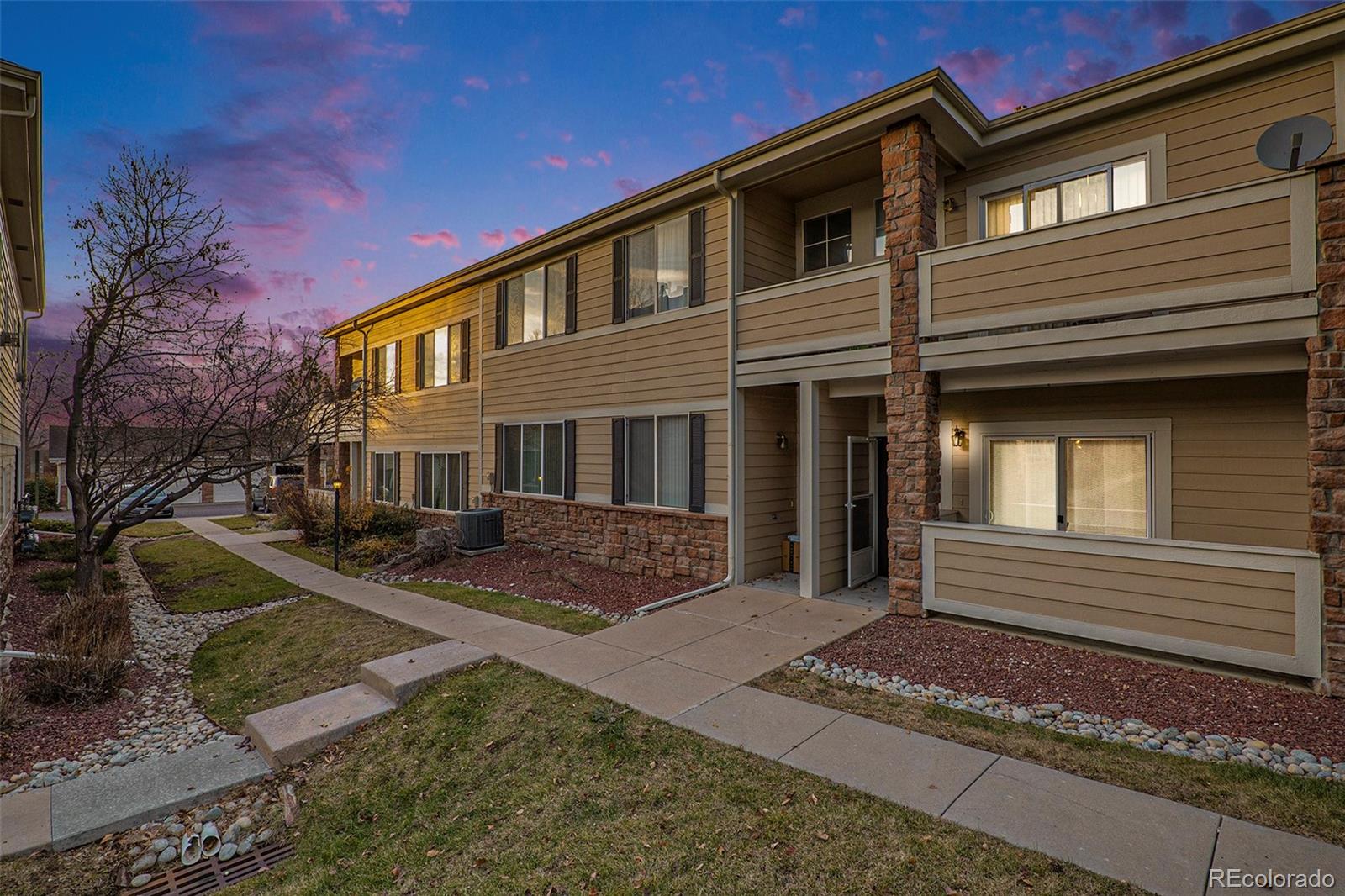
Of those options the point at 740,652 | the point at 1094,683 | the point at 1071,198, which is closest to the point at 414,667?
the point at 740,652

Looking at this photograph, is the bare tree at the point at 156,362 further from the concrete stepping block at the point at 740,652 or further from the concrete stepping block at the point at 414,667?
the concrete stepping block at the point at 740,652

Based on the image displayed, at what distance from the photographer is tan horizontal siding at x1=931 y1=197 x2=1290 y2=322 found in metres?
5.13

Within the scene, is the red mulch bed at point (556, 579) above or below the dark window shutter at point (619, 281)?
below

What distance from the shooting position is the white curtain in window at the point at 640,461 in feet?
32.8

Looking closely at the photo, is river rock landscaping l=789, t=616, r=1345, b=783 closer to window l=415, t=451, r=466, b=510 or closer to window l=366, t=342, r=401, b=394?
window l=415, t=451, r=466, b=510

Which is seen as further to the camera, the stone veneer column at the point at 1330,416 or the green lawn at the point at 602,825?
the stone veneer column at the point at 1330,416

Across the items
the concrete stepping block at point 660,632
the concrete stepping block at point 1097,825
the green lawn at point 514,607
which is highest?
the concrete stepping block at point 1097,825

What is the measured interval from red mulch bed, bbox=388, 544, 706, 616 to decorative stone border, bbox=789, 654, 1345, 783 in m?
3.76

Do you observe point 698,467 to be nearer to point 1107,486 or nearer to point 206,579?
point 1107,486

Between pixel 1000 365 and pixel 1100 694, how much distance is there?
3.37m

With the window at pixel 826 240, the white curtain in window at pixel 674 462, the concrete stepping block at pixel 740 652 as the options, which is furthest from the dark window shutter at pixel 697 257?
the concrete stepping block at pixel 740 652

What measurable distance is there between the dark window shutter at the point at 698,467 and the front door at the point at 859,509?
2.11m

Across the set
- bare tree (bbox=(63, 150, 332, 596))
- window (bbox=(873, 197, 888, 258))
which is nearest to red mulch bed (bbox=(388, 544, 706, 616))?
bare tree (bbox=(63, 150, 332, 596))

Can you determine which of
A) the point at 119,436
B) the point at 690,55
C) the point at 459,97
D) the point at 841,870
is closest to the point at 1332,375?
the point at 841,870
